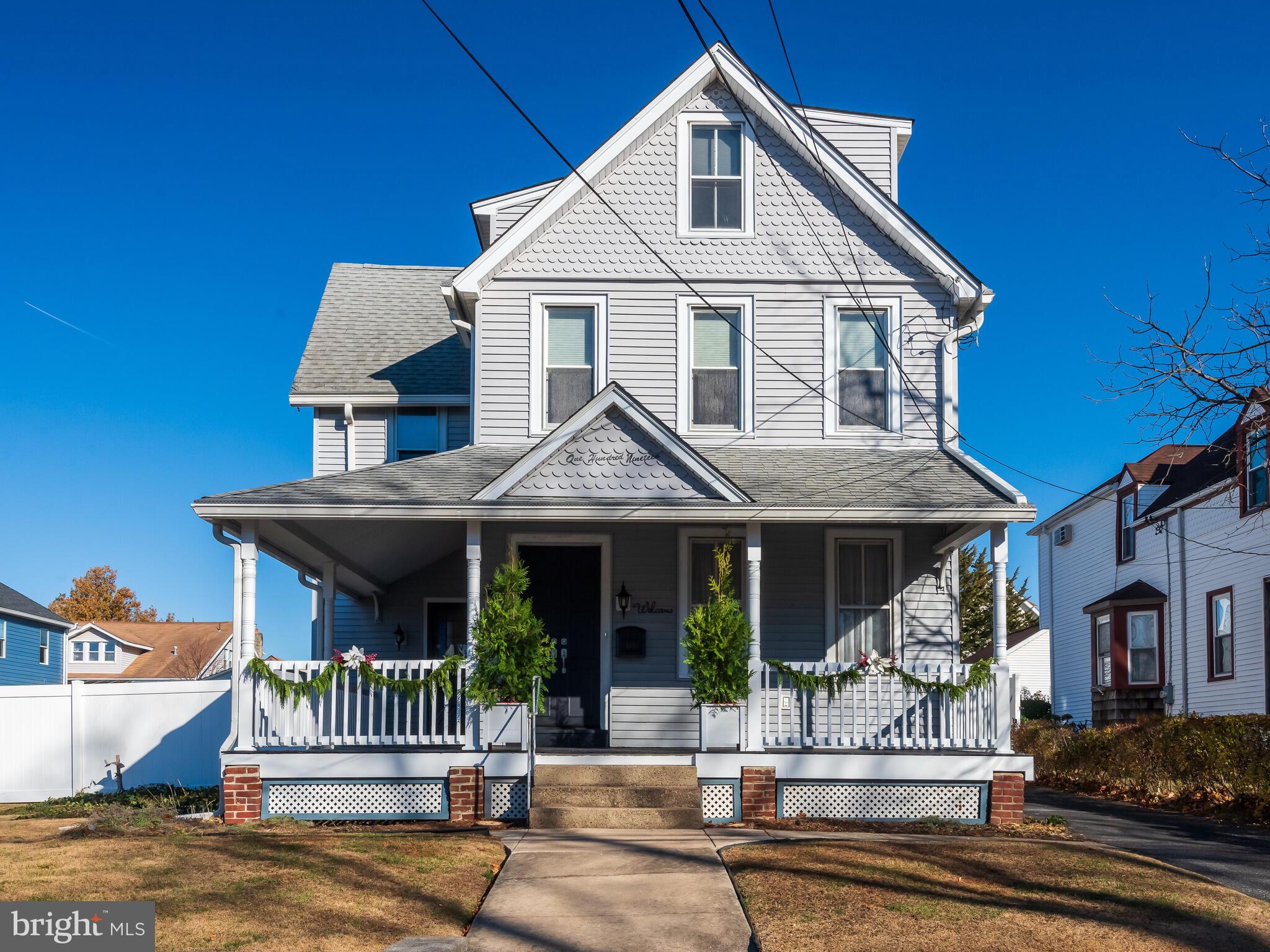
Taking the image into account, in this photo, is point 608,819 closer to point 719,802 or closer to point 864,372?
point 719,802

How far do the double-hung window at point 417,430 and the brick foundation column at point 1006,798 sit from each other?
345 inches

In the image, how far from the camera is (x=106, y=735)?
18.7 m

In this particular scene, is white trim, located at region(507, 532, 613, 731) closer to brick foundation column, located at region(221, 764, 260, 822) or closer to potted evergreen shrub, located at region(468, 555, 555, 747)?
potted evergreen shrub, located at region(468, 555, 555, 747)

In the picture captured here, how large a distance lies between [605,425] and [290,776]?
15.8 feet

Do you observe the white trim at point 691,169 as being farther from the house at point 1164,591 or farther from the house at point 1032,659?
the house at point 1032,659

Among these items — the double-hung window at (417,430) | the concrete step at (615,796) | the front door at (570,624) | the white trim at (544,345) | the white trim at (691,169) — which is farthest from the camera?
the double-hung window at (417,430)

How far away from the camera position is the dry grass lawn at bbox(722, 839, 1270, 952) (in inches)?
301

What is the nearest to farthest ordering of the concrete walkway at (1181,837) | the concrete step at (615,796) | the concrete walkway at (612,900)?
1. the concrete walkway at (612,900)
2. the concrete walkway at (1181,837)
3. the concrete step at (615,796)

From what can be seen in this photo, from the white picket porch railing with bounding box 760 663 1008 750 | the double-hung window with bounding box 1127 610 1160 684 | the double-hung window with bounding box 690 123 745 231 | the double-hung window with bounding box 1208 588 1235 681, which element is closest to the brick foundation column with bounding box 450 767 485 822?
the white picket porch railing with bounding box 760 663 1008 750

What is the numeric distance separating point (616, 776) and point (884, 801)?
2.79 m

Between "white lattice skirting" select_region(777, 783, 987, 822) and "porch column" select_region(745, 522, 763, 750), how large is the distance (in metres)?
0.63

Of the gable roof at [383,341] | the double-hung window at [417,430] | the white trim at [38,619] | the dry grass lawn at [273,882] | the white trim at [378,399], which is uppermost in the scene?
the gable roof at [383,341]

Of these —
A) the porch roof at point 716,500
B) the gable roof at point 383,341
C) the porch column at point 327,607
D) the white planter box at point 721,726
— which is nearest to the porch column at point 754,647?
the white planter box at point 721,726

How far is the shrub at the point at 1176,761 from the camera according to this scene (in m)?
14.8
